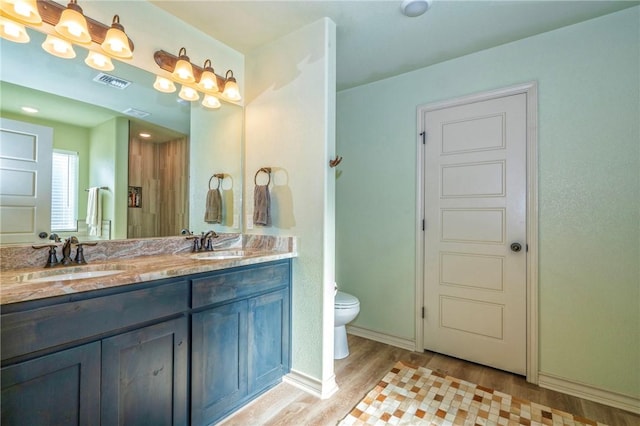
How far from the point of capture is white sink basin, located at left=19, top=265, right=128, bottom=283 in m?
1.20

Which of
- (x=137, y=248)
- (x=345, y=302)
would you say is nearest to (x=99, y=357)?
(x=137, y=248)

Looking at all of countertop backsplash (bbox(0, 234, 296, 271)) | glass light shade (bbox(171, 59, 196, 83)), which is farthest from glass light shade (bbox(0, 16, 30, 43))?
countertop backsplash (bbox(0, 234, 296, 271))

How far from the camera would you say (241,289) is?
Answer: 1693mm

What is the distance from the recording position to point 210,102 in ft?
7.05

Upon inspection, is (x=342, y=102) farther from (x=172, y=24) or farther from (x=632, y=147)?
(x=632, y=147)

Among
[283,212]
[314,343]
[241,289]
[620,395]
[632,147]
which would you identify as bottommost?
[620,395]

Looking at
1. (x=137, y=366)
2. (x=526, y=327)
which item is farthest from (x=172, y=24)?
(x=526, y=327)

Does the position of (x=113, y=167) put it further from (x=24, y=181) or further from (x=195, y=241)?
(x=195, y=241)

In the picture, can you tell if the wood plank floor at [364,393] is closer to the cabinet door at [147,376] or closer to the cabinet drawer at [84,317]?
the cabinet door at [147,376]

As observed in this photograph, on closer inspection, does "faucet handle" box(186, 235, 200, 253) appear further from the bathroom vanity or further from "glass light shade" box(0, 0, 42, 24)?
"glass light shade" box(0, 0, 42, 24)

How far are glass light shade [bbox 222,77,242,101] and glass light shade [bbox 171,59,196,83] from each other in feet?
0.86

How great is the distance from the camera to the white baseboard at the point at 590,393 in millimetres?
1754

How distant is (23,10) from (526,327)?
336 cm

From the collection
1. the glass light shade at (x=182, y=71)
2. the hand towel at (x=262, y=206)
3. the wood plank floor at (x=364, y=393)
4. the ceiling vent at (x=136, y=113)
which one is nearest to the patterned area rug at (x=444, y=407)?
the wood plank floor at (x=364, y=393)
